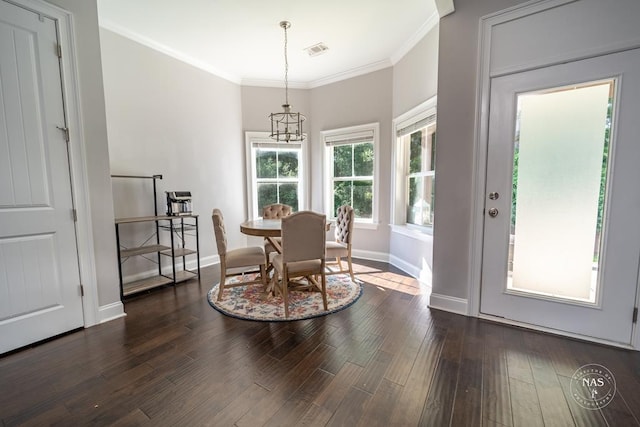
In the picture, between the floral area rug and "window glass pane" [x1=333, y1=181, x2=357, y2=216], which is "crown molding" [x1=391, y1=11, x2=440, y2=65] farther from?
the floral area rug

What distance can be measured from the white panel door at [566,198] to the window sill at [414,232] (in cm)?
90

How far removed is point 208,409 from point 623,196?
293cm

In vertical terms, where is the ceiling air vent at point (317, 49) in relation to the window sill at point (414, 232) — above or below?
above

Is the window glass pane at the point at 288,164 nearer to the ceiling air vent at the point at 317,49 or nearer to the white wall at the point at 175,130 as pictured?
the white wall at the point at 175,130

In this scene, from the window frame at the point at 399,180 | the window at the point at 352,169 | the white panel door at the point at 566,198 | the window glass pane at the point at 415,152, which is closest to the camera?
the white panel door at the point at 566,198

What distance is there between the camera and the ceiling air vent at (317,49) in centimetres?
339

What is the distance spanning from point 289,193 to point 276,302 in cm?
242

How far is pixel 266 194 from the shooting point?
468 centimetres

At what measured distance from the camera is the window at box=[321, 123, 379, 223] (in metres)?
4.21

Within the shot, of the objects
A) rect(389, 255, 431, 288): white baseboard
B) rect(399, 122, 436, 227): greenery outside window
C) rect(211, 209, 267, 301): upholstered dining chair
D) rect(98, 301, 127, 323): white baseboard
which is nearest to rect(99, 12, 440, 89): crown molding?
rect(399, 122, 436, 227): greenery outside window

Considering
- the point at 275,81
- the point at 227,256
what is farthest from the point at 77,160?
the point at 275,81

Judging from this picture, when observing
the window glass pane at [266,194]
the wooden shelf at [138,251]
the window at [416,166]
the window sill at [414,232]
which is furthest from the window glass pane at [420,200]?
the wooden shelf at [138,251]

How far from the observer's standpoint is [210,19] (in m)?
2.83

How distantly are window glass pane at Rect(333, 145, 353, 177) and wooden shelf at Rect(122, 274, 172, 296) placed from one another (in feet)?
9.71
